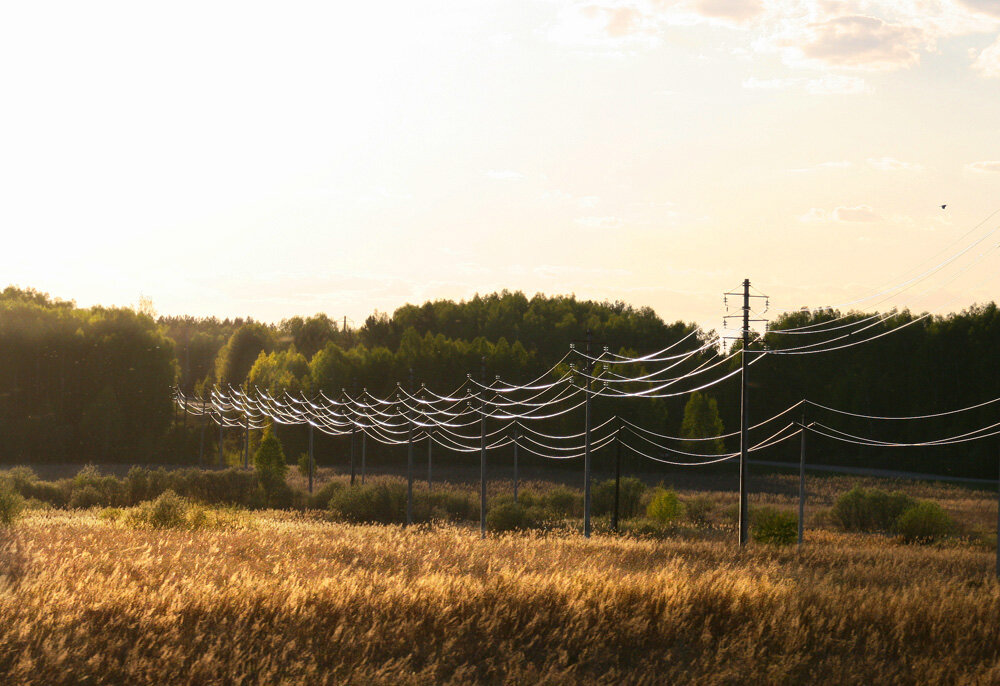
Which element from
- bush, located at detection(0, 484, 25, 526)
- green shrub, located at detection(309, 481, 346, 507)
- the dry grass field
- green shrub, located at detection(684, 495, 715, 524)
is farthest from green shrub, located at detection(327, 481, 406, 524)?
the dry grass field

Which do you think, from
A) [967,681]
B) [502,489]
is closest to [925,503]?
[502,489]

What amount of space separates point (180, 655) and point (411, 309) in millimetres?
142656

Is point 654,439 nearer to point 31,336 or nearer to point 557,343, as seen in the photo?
point 557,343

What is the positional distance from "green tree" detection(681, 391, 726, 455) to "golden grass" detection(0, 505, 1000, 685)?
8538cm

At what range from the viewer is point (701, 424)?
324ft

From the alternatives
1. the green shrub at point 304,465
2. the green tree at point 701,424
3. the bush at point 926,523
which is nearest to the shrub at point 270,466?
the green shrub at point 304,465

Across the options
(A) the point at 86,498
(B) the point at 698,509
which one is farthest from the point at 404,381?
(A) the point at 86,498

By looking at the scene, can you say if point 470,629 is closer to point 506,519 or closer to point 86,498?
point 506,519

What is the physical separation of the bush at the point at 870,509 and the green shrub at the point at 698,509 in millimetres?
7497

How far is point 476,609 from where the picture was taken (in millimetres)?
11070

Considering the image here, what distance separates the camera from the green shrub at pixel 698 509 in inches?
2240

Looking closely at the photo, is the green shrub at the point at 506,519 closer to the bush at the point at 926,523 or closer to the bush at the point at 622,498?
the bush at the point at 622,498

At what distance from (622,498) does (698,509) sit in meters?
5.18

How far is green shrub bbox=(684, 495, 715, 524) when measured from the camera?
2240 inches
